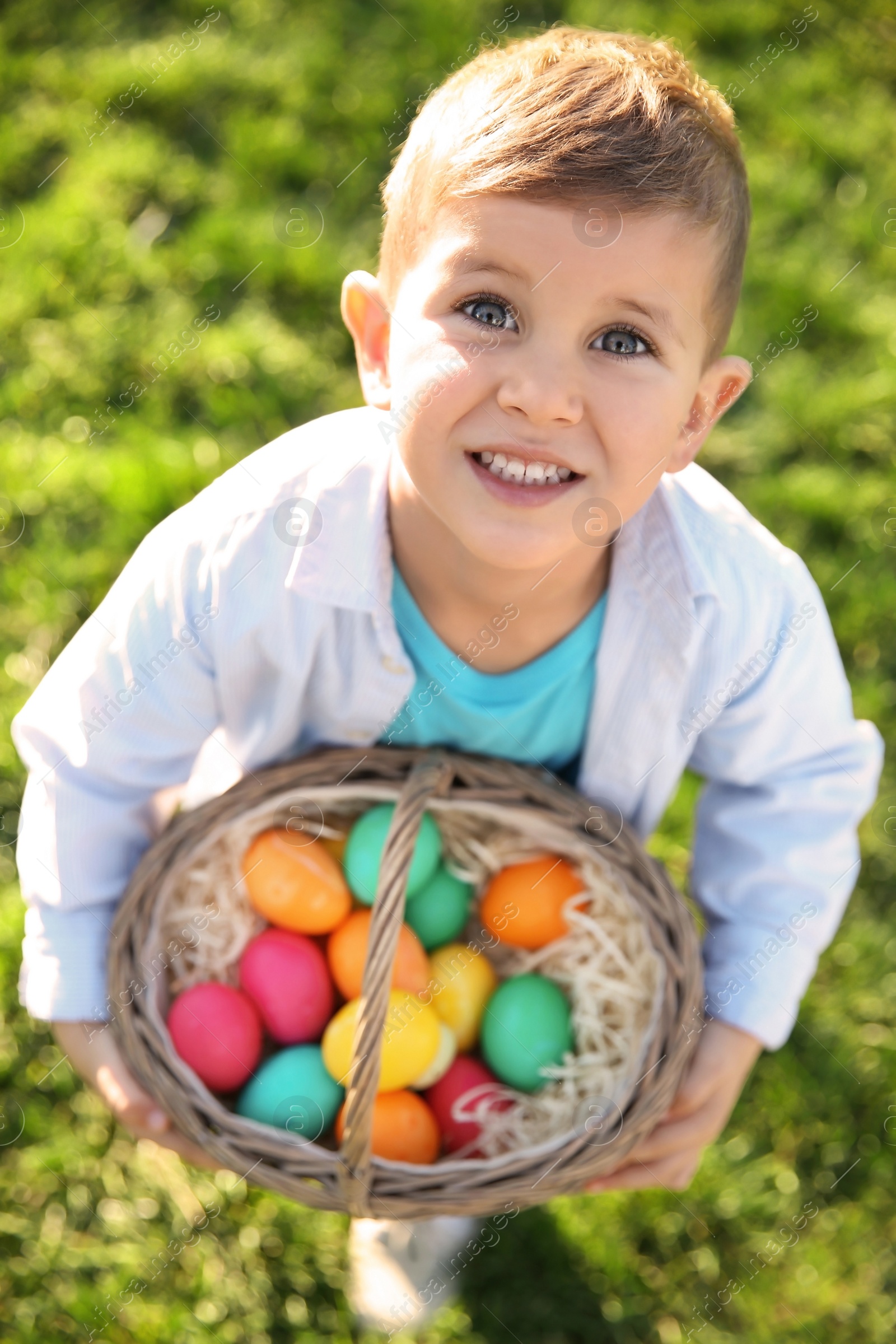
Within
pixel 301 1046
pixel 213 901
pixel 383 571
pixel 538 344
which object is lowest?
pixel 301 1046

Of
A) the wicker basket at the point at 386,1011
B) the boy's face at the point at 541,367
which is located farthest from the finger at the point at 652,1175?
the boy's face at the point at 541,367

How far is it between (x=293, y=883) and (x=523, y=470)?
2.26 feet

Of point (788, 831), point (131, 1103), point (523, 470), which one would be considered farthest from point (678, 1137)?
point (523, 470)

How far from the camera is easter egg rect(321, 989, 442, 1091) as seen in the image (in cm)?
166

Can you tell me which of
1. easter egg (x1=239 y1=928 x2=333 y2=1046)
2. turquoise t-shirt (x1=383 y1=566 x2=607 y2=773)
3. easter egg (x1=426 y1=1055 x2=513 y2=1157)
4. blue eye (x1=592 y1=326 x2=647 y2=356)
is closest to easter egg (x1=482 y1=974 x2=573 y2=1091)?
easter egg (x1=426 y1=1055 x2=513 y2=1157)

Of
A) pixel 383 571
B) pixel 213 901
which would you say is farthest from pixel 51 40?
pixel 213 901

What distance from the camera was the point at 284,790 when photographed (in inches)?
68.2

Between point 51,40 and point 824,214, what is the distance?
2019mm

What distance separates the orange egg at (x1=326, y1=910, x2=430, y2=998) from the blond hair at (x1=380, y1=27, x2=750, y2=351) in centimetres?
88

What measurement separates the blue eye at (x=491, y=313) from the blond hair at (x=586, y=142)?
4.6 inches

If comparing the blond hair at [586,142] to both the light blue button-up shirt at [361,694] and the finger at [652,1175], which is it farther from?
the finger at [652,1175]

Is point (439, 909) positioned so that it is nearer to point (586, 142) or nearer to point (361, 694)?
point (361, 694)

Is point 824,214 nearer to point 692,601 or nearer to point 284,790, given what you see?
point 692,601

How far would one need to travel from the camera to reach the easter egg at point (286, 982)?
1.74 meters
